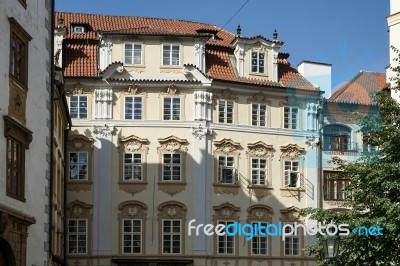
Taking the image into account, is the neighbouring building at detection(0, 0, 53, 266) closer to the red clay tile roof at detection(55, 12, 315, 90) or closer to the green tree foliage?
the green tree foliage

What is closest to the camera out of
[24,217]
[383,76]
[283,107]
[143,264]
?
[24,217]

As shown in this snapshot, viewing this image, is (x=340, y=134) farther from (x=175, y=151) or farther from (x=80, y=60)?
(x=80, y=60)

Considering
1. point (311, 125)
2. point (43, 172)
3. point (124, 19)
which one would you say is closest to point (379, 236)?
point (43, 172)

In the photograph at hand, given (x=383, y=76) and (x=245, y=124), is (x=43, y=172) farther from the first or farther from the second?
(x=383, y=76)

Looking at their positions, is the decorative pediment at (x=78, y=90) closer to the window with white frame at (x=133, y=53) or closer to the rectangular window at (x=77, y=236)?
the window with white frame at (x=133, y=53)

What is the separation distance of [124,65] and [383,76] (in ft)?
51.2

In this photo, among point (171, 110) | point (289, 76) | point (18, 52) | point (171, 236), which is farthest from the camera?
point (289, 76)

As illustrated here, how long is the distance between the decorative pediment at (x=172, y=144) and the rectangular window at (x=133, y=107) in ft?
5.42

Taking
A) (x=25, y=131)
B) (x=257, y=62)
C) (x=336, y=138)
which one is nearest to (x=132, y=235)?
(x=257, y=62)

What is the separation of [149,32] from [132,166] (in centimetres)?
649

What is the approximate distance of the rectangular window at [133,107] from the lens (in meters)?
44.8

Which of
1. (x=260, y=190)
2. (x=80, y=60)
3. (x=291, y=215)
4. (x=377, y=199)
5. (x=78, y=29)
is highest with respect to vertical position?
(x=78, y=29)

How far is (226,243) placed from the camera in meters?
44.7

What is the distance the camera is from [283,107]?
4700 centimetres
